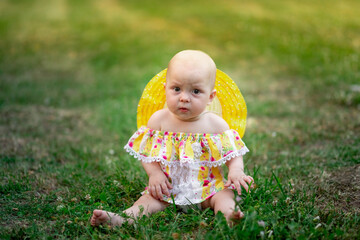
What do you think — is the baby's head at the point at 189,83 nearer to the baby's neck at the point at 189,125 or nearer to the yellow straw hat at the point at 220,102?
the baby's neck at the point at 189,125

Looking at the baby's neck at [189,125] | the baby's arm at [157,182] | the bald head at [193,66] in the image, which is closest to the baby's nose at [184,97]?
the bald head at [193,66]

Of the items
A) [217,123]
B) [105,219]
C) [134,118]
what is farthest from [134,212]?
[134,118]

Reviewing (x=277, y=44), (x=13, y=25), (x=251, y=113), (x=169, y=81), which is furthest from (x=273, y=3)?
(x=169, y=81)

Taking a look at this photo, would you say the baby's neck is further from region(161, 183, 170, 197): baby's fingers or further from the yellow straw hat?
region(161, 183, 170, 197): baby's fingers

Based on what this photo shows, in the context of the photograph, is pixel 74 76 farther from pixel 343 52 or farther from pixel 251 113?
pixel 343 52

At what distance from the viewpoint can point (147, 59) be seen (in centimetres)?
903

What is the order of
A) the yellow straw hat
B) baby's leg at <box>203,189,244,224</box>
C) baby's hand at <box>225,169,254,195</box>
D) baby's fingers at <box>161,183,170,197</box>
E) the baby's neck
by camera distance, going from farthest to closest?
the yellow straw hat, the baby's neck, baby's fingers at <box>161,183,170,197</box>, baby's hand at <box>225,169,254,195</box>, baby's leg at <box>203,189,244,224</box>

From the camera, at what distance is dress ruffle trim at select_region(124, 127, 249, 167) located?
9.00ft

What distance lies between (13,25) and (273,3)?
10.4 m

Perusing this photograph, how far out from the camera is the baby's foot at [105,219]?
2514 millimetres

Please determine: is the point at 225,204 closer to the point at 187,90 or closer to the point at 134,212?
the point at 134,212

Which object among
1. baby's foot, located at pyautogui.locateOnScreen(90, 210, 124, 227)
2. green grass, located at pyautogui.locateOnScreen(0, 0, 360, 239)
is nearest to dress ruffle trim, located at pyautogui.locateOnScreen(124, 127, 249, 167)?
green grass, located at pyautogui.locateOnScreen(0, 0, 360, 239)

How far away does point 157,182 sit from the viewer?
2.76 meters

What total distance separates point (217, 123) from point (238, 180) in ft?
1.55
